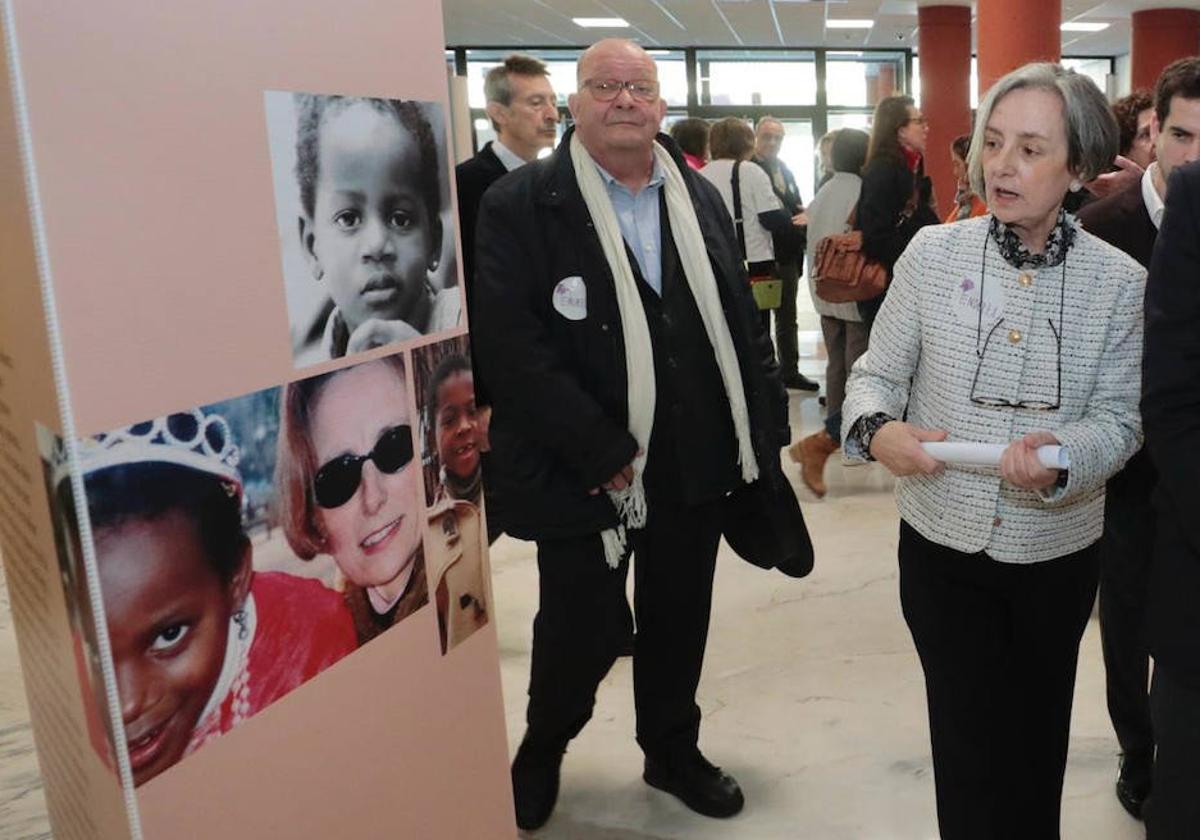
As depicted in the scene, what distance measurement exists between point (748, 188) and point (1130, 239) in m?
3.69

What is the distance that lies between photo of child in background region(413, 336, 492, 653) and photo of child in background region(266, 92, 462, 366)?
0.07m

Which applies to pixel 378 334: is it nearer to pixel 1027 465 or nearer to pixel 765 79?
pixel 1027 465

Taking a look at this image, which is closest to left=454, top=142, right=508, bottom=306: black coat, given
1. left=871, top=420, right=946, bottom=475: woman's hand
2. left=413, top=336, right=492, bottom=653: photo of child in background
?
left=413, top=336, right=492, bottom=653: photo of child in background

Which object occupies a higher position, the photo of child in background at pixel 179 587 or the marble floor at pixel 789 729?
the photo of child in background at pixel 179 587

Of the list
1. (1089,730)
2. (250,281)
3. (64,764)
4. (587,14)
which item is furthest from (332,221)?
(587,14)

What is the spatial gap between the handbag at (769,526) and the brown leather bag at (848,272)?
2103 millimetres

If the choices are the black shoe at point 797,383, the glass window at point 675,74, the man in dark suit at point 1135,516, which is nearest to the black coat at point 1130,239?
the man in dark suit at point 1135,516

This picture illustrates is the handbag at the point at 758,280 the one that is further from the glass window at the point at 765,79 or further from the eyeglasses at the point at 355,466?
the glass window at the point at 765,79

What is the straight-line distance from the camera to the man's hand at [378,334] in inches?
50.6

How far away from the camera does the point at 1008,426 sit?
5.29 feet

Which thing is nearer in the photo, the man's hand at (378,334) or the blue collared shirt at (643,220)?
the man's hand at (378,334)

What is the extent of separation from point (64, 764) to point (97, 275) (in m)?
0.60

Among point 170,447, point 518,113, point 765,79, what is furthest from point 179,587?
point 765,79

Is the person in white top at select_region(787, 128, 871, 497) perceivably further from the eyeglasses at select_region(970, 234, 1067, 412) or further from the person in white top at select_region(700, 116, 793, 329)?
the eyeglasses at select_region(970, 234, 1067, 412)
